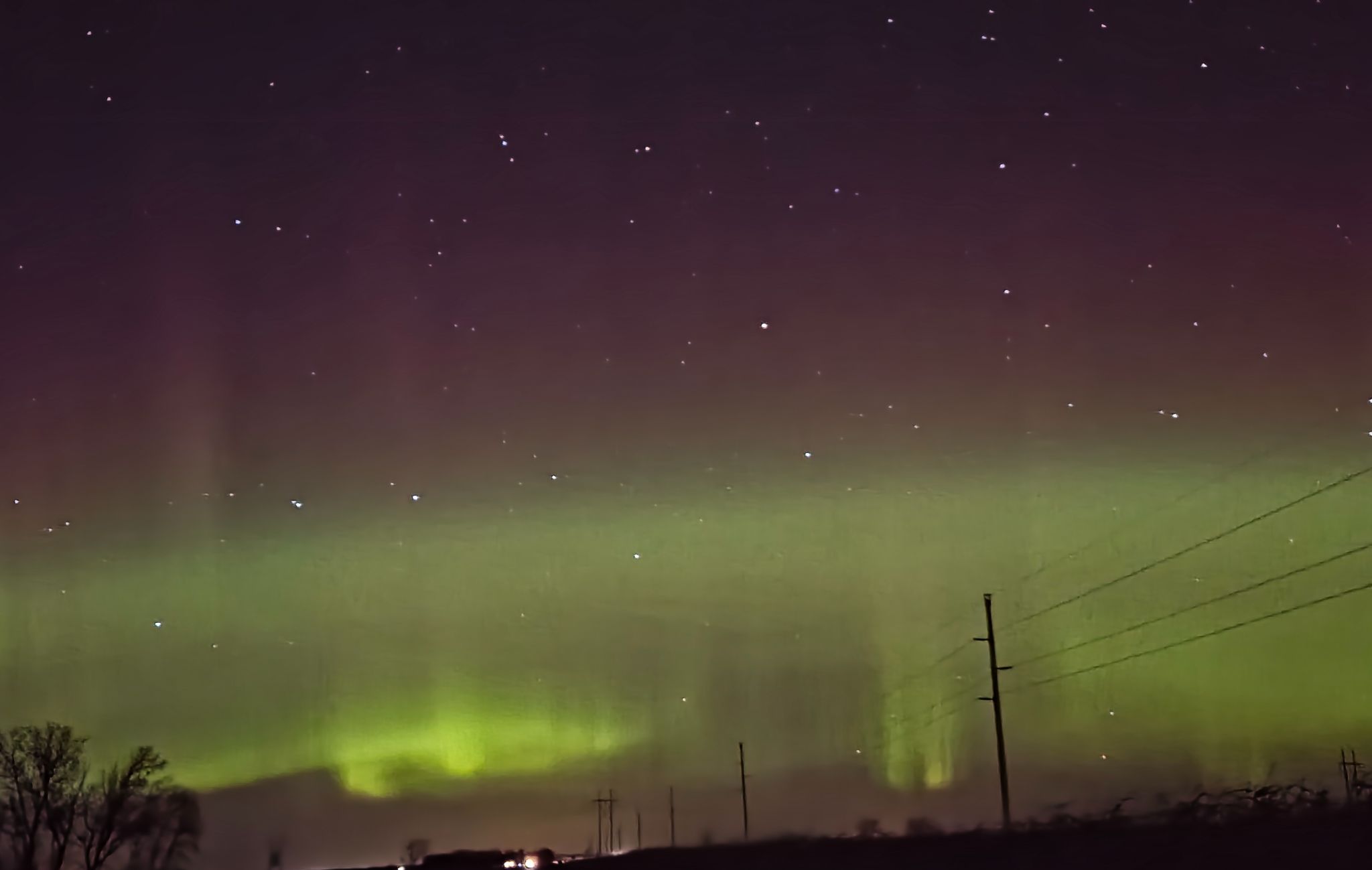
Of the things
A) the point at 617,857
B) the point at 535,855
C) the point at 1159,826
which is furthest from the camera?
the point at 535,855

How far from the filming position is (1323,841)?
14.2 meters

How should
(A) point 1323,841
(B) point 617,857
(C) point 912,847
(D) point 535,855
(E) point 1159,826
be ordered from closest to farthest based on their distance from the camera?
1. (A) point 1323,841
2. (E) point 1159,826
3. (C) point 912,847
4. (B) point 617,857
5. (D) point 535,855

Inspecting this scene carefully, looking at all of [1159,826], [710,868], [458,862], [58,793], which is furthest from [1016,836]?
[58,793]

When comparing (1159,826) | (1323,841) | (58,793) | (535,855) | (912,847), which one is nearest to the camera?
(1323,841)

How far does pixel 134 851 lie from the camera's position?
5872cm

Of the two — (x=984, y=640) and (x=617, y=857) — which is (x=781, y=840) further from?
(x=984, y=640)

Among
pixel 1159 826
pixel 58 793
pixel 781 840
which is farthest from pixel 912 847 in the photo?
pixel 58 793

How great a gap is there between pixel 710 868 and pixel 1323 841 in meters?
9.55

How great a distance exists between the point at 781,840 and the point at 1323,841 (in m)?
14.5

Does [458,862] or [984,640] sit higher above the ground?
[984,640]

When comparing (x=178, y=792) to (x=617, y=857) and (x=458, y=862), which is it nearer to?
(x=458, y=862)

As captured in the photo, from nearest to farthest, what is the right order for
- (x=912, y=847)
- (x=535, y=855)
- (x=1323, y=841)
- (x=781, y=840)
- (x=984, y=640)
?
(x=1323, y=841)
(x=912, y=847)
(x=781, y=840)
(x=984, y=640)
(x=535, y=855)

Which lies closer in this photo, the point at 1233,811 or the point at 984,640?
the point at 1233,811

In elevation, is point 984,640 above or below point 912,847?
above
